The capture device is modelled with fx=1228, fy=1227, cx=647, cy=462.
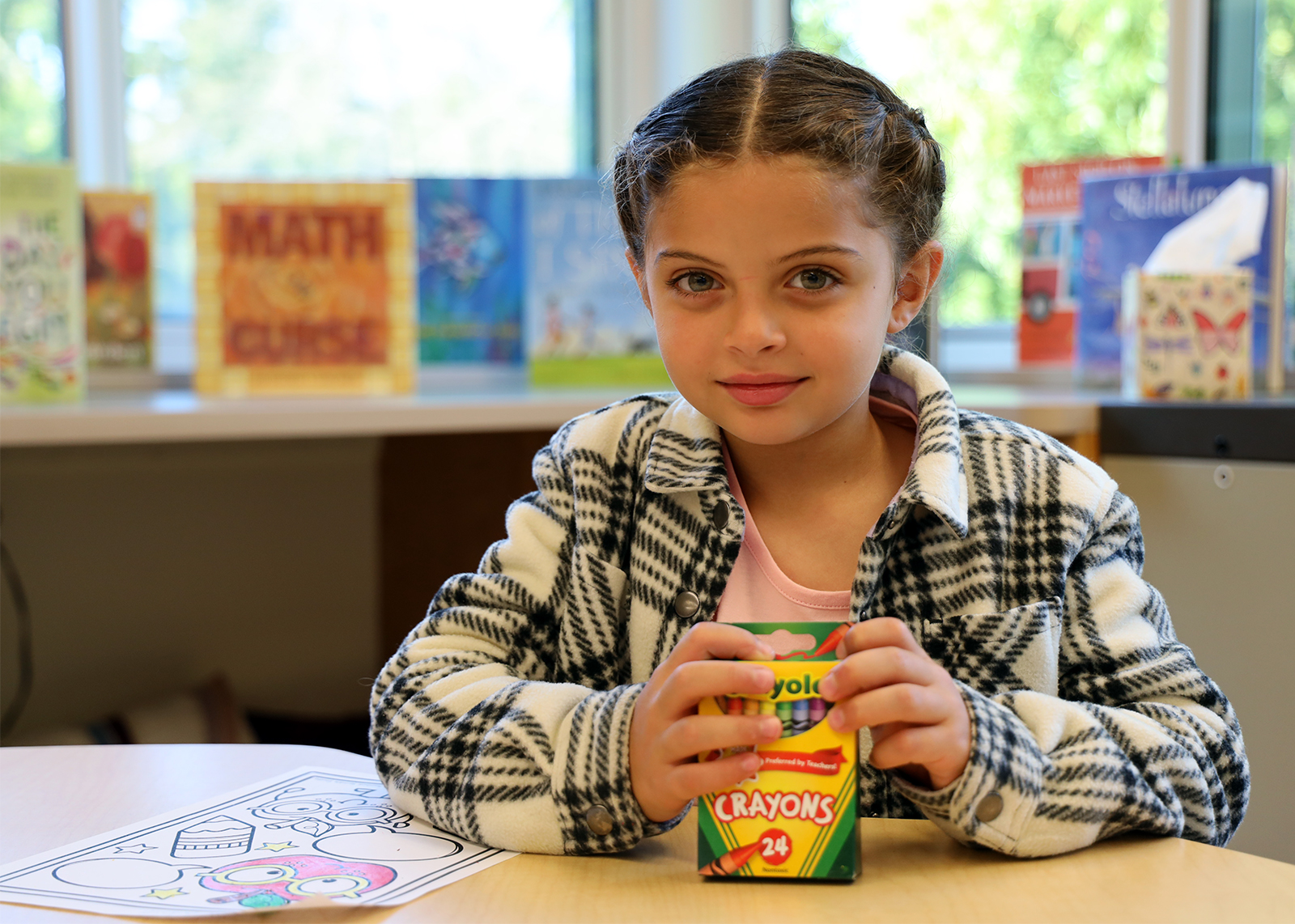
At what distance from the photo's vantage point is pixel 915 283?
923 millimetres

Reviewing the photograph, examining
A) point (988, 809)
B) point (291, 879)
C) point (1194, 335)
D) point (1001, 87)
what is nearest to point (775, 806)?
point (988, 809)

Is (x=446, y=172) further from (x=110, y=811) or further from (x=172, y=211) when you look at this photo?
(x=110, y=811)

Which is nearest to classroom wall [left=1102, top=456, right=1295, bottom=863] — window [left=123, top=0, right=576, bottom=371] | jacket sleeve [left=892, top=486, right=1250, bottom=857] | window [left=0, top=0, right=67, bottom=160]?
jacket sleeve [left=892, top=486, right=1250, bottom=857]

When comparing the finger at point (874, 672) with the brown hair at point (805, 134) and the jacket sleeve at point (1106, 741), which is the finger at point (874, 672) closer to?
the jacket sleeve at point (1106, 741)

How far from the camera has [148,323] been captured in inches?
66.7

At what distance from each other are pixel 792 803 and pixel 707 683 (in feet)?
0.22

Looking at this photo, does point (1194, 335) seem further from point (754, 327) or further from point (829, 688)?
point (829, 688)

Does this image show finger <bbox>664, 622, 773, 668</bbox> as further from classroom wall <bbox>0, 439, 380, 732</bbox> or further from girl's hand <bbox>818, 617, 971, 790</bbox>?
classroom wall <bbox>0, 439, 380, 732</bbox>

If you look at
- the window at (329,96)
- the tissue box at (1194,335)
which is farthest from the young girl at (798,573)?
the window at (329,96)

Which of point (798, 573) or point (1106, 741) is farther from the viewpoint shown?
point (798, 573)

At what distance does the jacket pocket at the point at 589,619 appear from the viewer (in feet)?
2.84

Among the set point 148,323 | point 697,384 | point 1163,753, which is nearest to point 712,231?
point 697,384

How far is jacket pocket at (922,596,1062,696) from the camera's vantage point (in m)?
0.79

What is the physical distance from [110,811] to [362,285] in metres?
1.03
